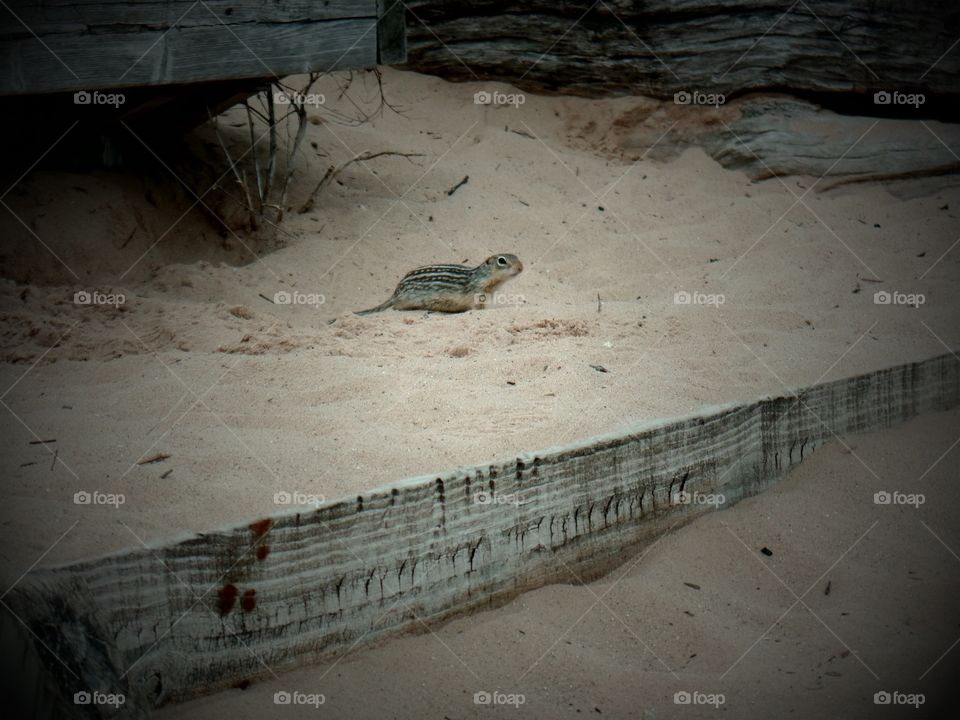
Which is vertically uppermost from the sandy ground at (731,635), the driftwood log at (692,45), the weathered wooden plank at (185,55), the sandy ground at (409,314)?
the driftwood log at (692,45)

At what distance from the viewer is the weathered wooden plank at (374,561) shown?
2.27 metres

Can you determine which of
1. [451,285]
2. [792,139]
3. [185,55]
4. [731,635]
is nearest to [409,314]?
[451,285]

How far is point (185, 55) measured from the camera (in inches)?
210

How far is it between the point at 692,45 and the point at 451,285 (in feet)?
11.2

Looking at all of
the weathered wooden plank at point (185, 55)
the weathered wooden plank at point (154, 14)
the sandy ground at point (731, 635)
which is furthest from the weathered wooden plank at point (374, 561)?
the weathered wooden plank at point (154, 14)

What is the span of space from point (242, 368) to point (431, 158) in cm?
396

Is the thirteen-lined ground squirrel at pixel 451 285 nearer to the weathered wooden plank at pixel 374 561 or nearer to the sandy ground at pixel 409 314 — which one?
the sandy ground at pixel 409 314

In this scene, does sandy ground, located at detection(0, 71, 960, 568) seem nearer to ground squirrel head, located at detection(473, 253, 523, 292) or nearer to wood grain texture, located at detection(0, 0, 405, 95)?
ground squirrel head, located at detection(473, 253, 523, 292)

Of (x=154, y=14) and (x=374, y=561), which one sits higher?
(x=154, y=14)

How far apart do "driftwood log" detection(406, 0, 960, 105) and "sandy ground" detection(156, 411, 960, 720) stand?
4.79m

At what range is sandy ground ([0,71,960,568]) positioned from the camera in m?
3.00

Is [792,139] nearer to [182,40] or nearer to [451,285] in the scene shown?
[451,285]

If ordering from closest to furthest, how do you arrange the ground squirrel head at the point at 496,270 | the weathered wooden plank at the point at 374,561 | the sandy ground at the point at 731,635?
the weathered wooden plank at the point at 374,561 → the sandy ground at the point at 731,635 → the ground squirrel head at the point at 496,270

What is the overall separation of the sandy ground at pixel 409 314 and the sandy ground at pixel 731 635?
47cm
